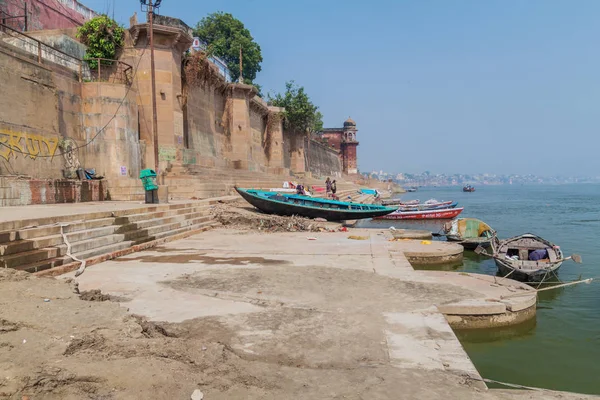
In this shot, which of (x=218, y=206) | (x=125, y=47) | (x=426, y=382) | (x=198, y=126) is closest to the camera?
(x=426, y=382)

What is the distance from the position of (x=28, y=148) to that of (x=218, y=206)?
621 centimetres

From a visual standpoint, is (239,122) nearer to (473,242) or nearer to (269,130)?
(269,130)

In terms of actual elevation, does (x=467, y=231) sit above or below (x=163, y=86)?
below

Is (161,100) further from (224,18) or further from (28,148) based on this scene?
(224,18)

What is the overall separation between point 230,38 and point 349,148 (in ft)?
130

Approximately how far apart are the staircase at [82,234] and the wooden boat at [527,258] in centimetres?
824

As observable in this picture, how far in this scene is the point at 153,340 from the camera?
3281 millimetres

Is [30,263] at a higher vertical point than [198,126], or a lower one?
lower

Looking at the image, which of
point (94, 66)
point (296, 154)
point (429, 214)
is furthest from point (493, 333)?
point (296, 154)

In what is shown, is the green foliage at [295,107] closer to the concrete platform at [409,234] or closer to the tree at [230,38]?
the tree at [230,38]

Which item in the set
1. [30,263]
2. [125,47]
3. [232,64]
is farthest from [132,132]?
[232,64]

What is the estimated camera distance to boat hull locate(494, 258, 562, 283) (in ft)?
32.9

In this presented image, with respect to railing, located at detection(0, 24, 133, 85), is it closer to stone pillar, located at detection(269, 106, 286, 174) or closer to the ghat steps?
the ghat steps

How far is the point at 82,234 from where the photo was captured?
730cm
